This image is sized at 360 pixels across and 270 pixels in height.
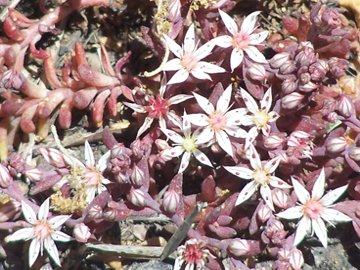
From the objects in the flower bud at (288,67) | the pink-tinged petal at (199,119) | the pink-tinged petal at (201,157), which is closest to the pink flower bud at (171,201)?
the pink-tinged petal at (201,157)

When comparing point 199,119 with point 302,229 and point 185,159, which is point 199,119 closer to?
point 185,159

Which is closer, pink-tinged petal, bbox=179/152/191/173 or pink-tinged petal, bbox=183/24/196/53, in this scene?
pink-tinged petal, bbox=179/152/191/173

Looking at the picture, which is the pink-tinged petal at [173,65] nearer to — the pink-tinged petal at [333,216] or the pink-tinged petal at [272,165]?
the pink-tinged petal at [272,165]

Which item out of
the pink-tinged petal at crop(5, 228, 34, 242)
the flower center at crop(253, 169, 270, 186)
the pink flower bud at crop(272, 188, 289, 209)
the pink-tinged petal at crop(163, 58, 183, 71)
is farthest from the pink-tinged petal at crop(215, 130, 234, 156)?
the pink-tinged petal at crop(5, 228, 34, 242)

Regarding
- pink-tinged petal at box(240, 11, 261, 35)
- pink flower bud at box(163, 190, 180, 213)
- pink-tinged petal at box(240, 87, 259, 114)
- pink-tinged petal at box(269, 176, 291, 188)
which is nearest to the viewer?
pink flower bud at box(163, 190, 180, 213)

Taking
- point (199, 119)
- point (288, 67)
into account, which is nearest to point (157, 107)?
point (199, 119)

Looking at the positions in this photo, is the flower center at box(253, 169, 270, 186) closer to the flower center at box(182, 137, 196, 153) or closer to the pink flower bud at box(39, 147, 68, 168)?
the flower center at box(182, 137, 196, 153)

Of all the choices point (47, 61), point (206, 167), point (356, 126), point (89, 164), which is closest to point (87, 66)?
point (47, 61)

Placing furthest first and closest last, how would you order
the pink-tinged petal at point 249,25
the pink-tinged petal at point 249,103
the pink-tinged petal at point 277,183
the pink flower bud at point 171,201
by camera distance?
the pink-tinged petal at point 249,25, the pink-tinged petal at point 249,103, the pink-tinged petal at point 277,183, the pink flower bud at point 171,201
